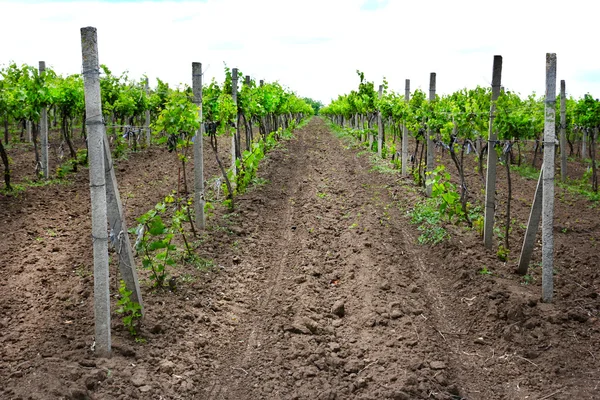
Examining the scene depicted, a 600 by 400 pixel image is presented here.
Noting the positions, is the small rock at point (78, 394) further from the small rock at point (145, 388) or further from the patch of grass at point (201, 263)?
the patch of grass at point (201, 263)

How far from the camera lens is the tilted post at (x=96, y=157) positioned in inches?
185

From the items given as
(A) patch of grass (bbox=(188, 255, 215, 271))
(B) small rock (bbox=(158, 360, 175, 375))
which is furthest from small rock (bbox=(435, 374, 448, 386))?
(A) patch of grass (bbox=(188, 255, 215, 271))

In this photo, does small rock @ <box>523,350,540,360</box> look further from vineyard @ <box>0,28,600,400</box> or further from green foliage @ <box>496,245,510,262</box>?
green foliage @ <box>496,245,510,262</box>

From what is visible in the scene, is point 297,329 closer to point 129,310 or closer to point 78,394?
point 129,310

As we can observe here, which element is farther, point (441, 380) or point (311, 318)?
point (311, 318)

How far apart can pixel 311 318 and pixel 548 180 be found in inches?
127

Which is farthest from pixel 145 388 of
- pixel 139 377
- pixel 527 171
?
pixel 527 171

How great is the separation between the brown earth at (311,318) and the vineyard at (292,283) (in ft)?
0.08

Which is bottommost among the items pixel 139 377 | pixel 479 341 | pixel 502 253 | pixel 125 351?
pixel 479 341

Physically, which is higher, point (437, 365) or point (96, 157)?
point (96, 157)

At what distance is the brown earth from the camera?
4.73 meters

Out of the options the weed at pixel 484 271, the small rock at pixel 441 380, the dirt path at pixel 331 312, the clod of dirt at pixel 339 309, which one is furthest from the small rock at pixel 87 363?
the weed at pixel 484 271

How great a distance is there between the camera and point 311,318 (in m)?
6.07

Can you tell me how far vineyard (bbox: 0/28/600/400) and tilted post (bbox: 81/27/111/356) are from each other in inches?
0.5
